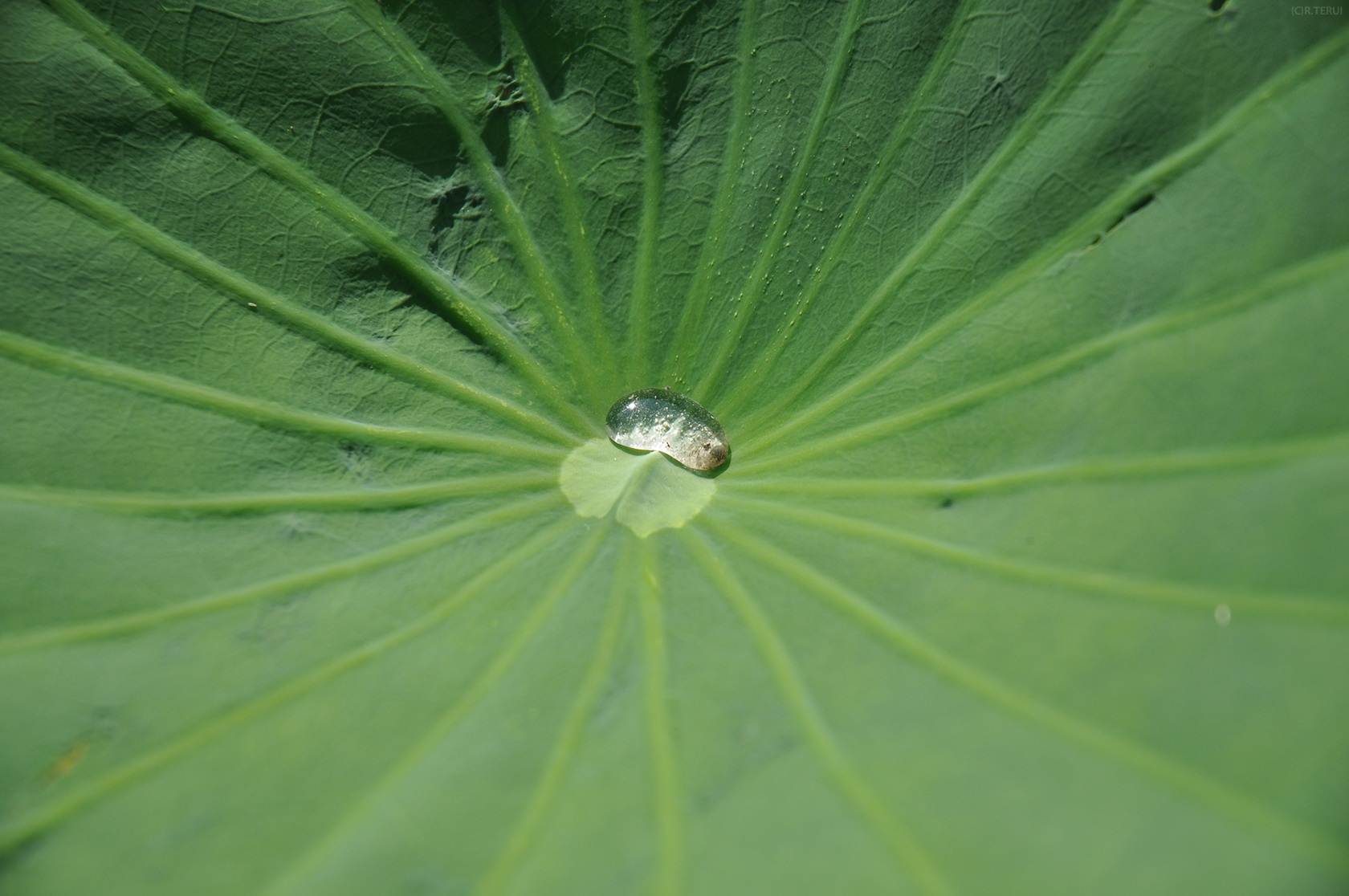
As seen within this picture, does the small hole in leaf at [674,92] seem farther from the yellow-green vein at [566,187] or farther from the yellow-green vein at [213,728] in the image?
the yellow-green vein at [213,728]

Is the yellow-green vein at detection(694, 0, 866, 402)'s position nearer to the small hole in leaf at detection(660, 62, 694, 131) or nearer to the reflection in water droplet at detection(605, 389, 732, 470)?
the reflection in water droplet at detection(605, 389, 732, 470)

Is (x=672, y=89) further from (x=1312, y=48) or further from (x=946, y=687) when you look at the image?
(x=946, y=687)

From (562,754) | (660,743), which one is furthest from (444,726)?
(660,743)

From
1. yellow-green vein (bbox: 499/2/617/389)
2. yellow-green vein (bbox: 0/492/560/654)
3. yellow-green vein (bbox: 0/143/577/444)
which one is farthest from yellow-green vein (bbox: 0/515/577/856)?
yellow-green vein (bbox: 499/2/617/389)

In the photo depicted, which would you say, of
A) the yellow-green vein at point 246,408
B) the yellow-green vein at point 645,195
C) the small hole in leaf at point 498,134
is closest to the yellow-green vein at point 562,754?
the yellow-green vein at point 246,408

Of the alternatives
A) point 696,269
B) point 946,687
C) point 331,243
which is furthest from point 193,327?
point 946,687

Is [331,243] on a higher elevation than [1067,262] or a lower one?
lower
